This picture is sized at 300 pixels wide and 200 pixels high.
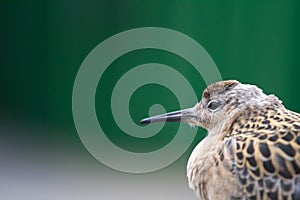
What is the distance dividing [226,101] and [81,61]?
4.68 meters

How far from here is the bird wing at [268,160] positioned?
2.74 m

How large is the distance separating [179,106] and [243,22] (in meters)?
1.12

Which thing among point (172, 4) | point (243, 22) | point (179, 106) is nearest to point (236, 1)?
point (243, 22)

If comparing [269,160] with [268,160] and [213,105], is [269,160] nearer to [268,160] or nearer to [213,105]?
[268,160]

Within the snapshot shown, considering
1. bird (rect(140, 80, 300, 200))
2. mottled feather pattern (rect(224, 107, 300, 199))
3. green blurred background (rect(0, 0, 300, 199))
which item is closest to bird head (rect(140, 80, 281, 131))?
bird (rect(140, 80, 300, 200))

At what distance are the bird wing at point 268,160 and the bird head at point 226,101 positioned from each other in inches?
8.9

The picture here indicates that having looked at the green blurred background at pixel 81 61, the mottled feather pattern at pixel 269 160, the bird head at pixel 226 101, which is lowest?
the mottled feather pattern at pixel 269 160

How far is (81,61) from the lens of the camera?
7.76 metres

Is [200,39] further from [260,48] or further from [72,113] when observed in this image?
[72,113]

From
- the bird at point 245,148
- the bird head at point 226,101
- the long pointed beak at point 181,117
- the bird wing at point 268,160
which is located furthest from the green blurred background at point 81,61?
the bird wing at point 268,160

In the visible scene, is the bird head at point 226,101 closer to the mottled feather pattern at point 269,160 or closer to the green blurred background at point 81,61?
the mottled feather pattern at point 269,160

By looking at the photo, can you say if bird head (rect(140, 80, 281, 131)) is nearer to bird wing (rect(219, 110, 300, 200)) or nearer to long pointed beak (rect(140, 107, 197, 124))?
long pointed beak (rect(140, 107, 197, 124))

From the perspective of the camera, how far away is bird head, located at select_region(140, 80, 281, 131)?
10.5 ft

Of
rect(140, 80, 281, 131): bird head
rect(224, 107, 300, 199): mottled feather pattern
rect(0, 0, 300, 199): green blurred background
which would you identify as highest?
rect(0, 0, 300, 199): green blurred background
